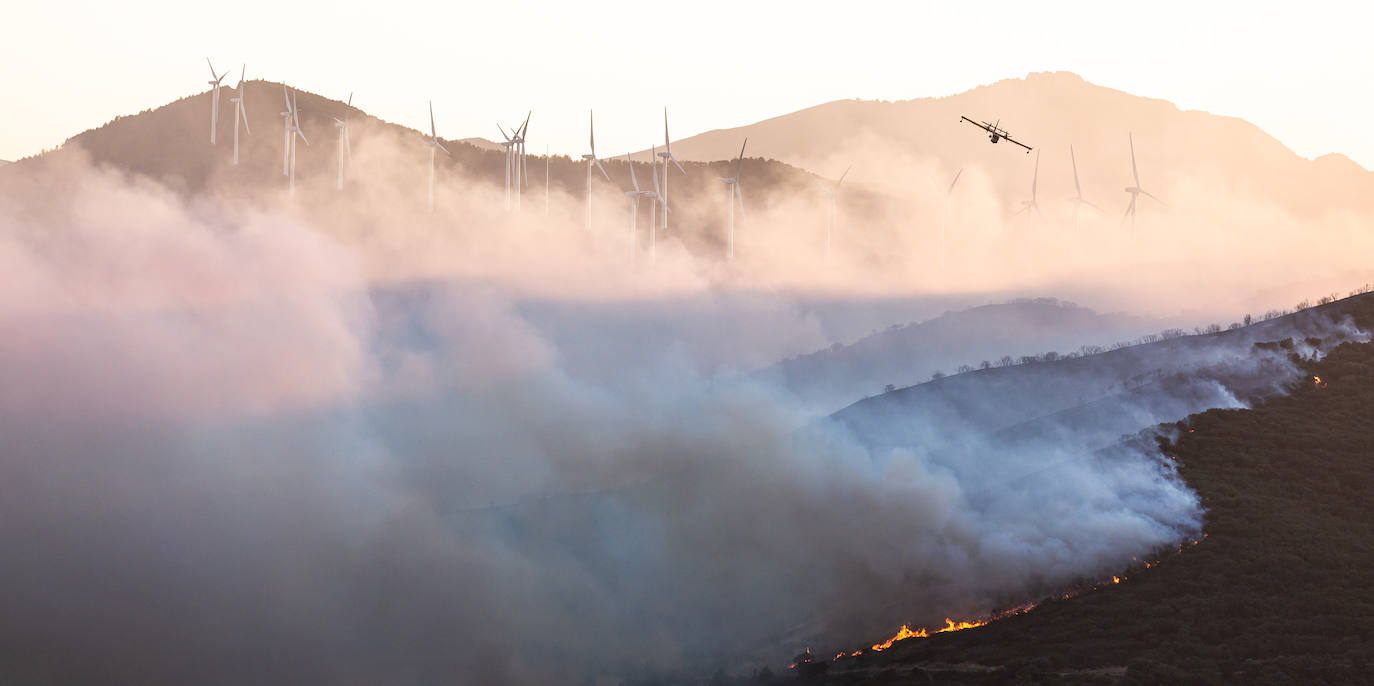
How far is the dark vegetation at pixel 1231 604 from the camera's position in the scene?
3573 inches

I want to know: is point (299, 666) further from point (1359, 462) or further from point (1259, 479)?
point (1359, 462)

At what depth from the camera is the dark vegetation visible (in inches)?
3573

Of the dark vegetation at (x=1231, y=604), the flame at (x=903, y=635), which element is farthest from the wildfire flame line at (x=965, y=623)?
the dark vegetation at (x=1231, y=604)

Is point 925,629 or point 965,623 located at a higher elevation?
point 965,623

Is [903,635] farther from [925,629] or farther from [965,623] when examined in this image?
[965,623]

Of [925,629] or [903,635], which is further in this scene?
[925,629]

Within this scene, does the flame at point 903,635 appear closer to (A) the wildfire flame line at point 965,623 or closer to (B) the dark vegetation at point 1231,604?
(A) the wildfire flame line at point 965,623

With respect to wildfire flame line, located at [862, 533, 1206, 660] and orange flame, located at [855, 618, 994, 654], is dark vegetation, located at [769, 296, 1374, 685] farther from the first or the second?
orange flame, located at [855, 618, 994, 654]

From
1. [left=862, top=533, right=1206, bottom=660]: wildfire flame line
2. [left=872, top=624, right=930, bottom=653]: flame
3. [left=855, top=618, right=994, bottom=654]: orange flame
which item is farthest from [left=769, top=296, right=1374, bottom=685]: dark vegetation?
[left=872, top=624, right=930, bottom=653]: flame

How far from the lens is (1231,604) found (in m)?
100

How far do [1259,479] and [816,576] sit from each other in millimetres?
48973

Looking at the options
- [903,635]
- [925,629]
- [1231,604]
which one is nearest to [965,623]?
[925,629]

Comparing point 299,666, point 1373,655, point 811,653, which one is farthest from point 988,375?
point 299,666

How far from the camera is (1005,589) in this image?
113 m
